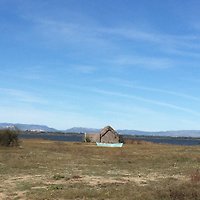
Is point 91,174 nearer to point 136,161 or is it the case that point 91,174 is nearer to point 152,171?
point 152,171

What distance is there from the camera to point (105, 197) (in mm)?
21969

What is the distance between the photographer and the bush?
66938mm

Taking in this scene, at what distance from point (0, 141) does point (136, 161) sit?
28623 mm

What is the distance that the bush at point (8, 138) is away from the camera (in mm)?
66938

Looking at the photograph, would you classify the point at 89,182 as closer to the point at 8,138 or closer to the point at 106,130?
the point at 8,138

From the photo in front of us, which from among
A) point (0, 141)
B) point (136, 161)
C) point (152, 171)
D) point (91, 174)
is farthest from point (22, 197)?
point (0, 141)

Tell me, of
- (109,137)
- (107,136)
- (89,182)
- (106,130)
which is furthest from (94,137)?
(89,182)

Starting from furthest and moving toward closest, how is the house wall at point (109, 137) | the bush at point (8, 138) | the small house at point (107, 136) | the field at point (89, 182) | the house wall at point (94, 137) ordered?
the house wall at point (94, 137), the small house at point (107, 136), the house wall at point (109, 137), the bush at point (8, 138), the field at point (89, 182)

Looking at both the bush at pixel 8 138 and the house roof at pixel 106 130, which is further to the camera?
the house roof at pixel 106 130

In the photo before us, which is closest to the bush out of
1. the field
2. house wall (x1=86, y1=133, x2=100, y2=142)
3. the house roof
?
the field

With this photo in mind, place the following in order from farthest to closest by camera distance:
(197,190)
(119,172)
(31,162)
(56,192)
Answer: (31,162), (119,172), (56,192), (197,190)

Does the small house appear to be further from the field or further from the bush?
the field

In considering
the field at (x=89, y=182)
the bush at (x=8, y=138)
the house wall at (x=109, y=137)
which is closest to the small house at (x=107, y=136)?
the house wall at (x=109, y=137)

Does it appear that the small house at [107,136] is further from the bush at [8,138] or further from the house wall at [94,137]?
the bush at [8,138]
